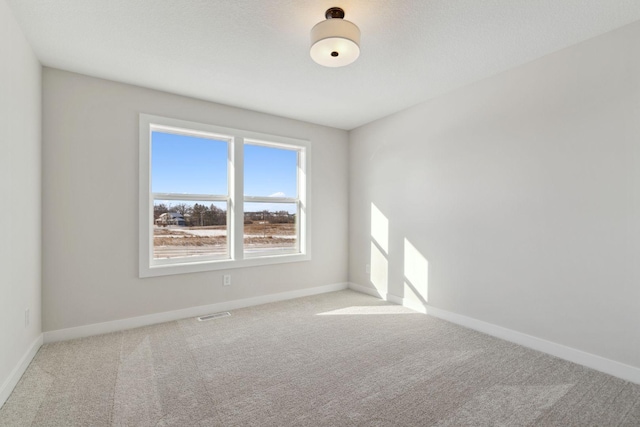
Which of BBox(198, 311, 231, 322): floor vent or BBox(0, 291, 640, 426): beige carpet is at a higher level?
BBox(198, 311, 231, 322): floor vent

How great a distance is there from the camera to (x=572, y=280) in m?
2.50

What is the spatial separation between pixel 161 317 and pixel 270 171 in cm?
227

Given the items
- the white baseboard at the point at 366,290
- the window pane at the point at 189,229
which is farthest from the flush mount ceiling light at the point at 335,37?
the white baseboard at the point at 366,290

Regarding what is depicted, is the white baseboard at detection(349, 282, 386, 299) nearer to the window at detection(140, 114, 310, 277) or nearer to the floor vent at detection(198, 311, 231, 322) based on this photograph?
the window at detection(140, 114, 310, 277)

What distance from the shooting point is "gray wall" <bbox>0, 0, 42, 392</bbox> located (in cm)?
197

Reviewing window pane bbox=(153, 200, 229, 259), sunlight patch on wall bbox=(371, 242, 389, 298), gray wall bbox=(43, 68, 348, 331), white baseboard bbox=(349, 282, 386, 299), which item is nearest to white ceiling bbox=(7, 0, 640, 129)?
gray wall bbox=(43, 68, 348, 331)

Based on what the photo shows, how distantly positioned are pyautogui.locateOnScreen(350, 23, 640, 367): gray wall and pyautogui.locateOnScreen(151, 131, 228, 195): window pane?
2.34 m

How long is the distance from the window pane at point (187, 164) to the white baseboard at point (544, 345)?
2.98 m

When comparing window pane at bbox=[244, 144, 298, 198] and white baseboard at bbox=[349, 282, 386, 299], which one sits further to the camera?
white baseboard at bbox=[349, 282, 386, 299]

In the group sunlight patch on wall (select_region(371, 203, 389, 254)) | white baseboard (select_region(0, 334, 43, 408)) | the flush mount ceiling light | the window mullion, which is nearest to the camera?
white baseboard (select_region(0, 334, 43, 408))

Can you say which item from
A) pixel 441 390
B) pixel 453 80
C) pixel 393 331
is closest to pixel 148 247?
pixel 393 331

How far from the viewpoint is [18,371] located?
2180 mm

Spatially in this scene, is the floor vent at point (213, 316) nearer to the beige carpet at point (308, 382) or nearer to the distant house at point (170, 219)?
the beige carpet at point (308, 382)

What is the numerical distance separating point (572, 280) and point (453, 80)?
214 cm
